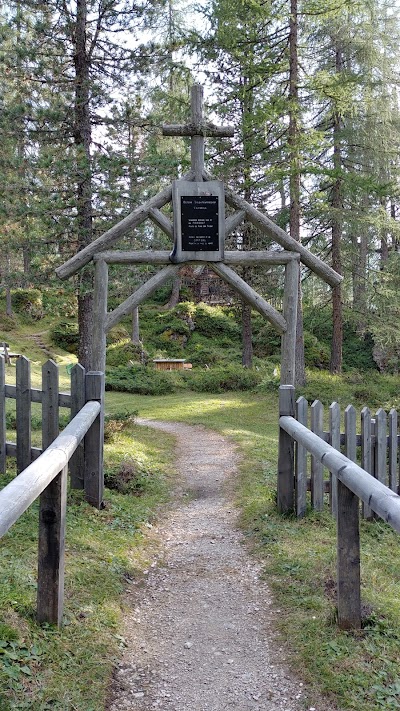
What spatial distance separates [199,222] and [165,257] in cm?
56

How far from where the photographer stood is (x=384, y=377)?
16.6 meters

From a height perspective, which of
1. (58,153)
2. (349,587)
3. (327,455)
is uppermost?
(58,153)

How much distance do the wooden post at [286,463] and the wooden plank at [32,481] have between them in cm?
268

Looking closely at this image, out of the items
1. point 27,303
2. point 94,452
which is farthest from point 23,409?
point 27,303

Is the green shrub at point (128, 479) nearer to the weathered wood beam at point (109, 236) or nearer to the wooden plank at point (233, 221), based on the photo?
the weathered wood beam at point (109, 236)

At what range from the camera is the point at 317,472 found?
571cm

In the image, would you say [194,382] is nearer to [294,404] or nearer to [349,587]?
[294,404]

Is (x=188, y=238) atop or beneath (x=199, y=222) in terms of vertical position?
beneath

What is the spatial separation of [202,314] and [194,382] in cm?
1111

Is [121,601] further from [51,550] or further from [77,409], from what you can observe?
[77,409]

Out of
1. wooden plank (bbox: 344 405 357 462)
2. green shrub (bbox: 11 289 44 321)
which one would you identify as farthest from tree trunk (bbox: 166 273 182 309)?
wooden plank (bbox: 344 405 357 462)

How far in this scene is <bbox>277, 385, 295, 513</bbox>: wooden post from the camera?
576 centimetres

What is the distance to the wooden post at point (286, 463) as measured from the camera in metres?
5.76

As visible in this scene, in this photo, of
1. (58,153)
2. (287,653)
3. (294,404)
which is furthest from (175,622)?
(58,153)
